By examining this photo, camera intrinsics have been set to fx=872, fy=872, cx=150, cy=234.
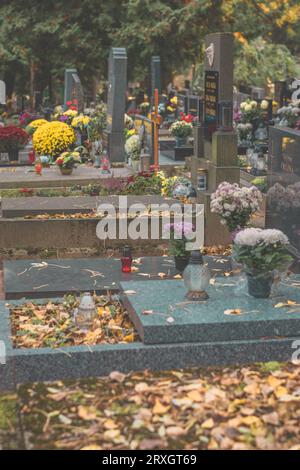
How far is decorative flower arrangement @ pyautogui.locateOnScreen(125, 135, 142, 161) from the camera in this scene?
21.2 m

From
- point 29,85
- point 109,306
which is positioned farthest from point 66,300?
point 29,85

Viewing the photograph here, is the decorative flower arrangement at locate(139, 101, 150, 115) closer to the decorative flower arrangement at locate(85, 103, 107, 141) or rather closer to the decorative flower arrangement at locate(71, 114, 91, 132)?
the decorative flower arrangement at locate(85, 103, 107, 141)

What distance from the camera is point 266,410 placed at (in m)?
7.46

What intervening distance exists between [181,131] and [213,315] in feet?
50.2

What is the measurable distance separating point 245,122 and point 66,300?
15658 mm

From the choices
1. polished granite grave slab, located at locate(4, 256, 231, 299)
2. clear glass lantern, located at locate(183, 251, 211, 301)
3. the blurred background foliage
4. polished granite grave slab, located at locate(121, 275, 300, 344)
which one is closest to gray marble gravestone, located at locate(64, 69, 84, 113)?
the blurred background foliage

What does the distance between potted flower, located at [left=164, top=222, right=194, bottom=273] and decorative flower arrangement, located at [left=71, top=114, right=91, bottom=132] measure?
39.5ft

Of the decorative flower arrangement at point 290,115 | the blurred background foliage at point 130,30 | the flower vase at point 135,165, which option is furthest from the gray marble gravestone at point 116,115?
the blurred background foliage at point 130,30

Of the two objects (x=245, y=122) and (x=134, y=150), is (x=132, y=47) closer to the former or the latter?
(x=245, y=122)

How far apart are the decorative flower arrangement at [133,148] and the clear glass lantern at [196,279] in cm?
1159

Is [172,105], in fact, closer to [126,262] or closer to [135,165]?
[135,165]

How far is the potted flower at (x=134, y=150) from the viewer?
2066 cm

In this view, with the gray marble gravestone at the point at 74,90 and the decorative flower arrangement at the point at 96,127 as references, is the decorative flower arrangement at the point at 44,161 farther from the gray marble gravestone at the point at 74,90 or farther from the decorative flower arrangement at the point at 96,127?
the gray marble gravestone at the point at 74,90

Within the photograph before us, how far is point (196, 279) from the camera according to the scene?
31.5ft
